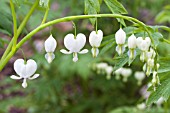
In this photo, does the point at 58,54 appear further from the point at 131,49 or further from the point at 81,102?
the point at 131,49

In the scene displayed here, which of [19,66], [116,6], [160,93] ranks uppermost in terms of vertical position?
[116,6]

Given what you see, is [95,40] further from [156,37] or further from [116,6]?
[156,37]

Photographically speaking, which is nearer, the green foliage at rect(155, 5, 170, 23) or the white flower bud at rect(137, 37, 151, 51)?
the white flower bud at rect(137, 37, 151, 51)

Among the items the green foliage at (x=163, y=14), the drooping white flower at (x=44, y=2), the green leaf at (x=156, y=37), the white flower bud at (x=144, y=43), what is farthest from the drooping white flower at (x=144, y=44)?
the green foliage at (x=163, y=14)

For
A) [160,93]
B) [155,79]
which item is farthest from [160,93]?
[155,79]

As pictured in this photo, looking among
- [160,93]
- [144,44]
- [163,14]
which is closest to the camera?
[144,44]

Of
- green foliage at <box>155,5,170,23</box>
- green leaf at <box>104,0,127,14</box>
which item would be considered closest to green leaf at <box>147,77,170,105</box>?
green leaf at <box>104,0,127,14</box>

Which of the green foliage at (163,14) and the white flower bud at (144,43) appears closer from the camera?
the white flower bud at (144,43)

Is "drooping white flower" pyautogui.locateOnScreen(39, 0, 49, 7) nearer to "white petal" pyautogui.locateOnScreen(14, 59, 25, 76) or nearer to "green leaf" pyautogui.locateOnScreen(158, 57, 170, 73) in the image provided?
"white petal" pyautogui.locateOnScreen(14, 59, 25, 76)

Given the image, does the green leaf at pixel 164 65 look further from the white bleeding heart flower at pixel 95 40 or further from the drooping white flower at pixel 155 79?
the white bleeding heart flower at pixel 95 40

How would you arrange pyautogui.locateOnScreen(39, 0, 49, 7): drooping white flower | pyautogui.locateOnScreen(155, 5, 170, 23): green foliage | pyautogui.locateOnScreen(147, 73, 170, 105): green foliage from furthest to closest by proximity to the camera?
pyautogui.locateOnScreen(155, 5, 170, 23): green foliage → pyautogui.locateOnScreen(147, 73, 170, 105): green foliage → pyautogui.locateOnScreen(39, 0, 49, 7): drooping white flower

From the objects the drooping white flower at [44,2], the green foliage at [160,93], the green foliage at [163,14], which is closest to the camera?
the drooping white flower at [44,2]

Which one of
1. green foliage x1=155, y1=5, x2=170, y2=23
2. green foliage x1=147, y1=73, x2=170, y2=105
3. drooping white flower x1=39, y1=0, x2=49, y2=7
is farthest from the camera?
green foliage x1=155, y1=5, x2=170, y2=23
